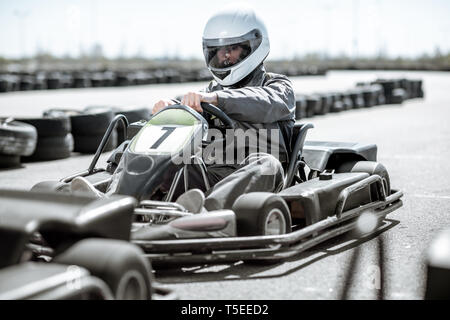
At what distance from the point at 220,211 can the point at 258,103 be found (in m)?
0.93

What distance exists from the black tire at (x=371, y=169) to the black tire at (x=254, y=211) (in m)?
1.19

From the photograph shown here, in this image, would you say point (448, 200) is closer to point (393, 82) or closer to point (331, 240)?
point (331, 240)

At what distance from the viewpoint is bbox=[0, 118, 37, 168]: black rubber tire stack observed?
6.91m

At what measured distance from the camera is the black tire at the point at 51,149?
768cm

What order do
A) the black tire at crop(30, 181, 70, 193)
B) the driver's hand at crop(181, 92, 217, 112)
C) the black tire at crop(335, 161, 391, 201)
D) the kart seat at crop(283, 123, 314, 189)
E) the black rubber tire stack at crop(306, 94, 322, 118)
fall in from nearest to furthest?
the black tire at crop(30, 181, 70, 193)
the driver's hand at crop(181, 92, 217, 112)
the kart seat at crop(283, 123, 314, 189)
the black tire at crop(335, 161, 391, 201)
the black rubber tire stack at crop(306, 94, 322, 118)

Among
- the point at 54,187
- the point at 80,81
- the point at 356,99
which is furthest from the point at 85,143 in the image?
the point at 80,81

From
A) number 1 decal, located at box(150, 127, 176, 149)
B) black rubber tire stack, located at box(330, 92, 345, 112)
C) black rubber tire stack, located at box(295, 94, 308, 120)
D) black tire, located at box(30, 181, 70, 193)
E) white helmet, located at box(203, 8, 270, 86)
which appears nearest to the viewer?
number 1 decal, located at box(150, 127, 176, 149)

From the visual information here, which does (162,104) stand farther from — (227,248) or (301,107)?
(301,107)

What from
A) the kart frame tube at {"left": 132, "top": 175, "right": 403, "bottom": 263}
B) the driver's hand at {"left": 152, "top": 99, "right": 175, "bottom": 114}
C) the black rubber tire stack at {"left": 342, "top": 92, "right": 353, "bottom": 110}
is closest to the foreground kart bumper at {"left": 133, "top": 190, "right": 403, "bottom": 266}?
the kart frame tube at {"left": 132, "top": 175, "right": 403, "bottom": 263}

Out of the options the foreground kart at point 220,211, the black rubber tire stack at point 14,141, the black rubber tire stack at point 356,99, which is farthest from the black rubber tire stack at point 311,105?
the foreground kart at point 220,211

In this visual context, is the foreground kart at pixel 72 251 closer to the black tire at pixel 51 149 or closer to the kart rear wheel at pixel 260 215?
the kart rear wheel at pixel 260 215

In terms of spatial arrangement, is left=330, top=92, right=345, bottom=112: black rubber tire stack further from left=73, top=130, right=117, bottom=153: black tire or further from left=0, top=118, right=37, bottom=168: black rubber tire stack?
left=0, top=118, right=37, bottom=168: black rubber tire stack

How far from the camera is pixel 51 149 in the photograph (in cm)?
773
